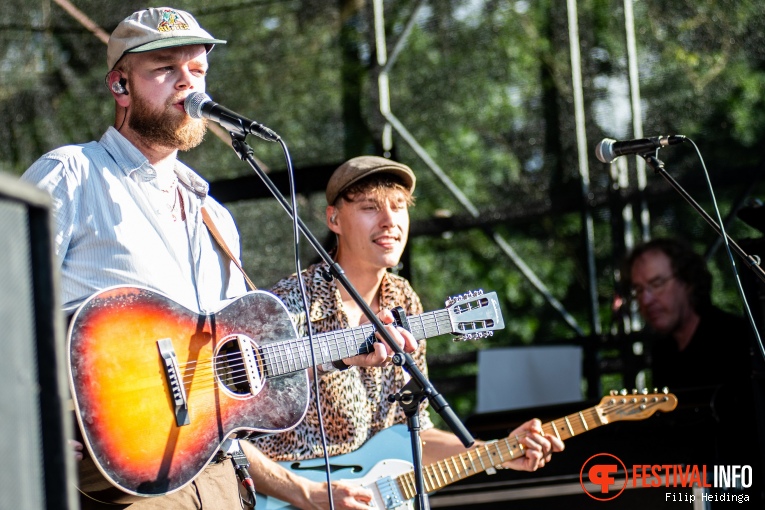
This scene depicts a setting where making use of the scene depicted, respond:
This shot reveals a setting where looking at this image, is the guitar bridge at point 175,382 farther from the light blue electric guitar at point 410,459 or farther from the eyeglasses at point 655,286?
the eyeglasses at point 655,286

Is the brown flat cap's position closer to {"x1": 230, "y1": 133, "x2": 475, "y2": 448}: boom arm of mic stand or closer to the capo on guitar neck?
{"x1": 230, "y1": 133, "x2": 475, "y2": 448}: boom arm of mic stand

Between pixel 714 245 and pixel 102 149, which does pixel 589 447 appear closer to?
pixel 714 245

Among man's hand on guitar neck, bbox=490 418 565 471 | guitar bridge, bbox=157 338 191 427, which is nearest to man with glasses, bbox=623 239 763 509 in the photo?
man's hand on guitar neck, bbox=490 418 565 471

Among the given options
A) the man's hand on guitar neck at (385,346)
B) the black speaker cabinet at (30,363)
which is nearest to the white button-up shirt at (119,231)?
the man's hand on guitar neck at (385,346)

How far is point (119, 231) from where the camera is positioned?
9.23 ft

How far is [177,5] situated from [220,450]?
5.07 m

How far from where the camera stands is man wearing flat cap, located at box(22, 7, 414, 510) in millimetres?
2633

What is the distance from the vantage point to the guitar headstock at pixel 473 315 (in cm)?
345

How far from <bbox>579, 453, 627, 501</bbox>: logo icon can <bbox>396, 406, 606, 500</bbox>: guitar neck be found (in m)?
0.48

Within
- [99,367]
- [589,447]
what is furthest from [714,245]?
[99,367]

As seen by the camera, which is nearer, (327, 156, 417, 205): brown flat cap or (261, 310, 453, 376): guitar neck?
(261, 310, 453, 376): guitar neck

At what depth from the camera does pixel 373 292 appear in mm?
4129

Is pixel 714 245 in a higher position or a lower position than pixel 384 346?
higher

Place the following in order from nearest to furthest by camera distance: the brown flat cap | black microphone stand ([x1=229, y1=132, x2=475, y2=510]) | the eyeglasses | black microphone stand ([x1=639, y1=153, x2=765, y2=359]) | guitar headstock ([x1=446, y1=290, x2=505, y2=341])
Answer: black microphone stand ([x1=229, y1=132, x2=475, y2=510]), guitar headstock ([x1=446, y1=290, x2=505, y2=341]), black microphone stand ([x1=639, y1=153, x2=765, y2=359]), the brown flat cap, the eyeglasses
